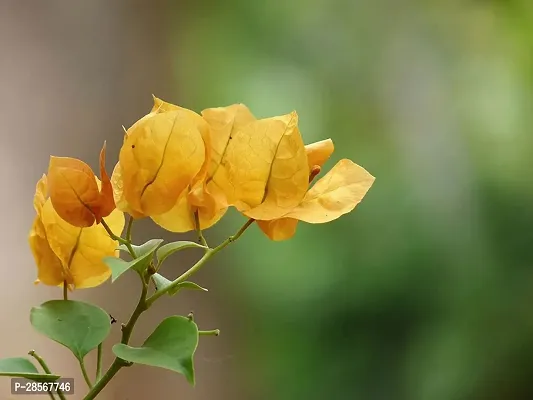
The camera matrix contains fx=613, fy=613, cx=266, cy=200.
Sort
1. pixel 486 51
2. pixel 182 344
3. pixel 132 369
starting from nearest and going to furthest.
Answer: pixel 182 344, pixel 132 369, pixel 486 51

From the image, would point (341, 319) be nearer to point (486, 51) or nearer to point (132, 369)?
point (132, 369)

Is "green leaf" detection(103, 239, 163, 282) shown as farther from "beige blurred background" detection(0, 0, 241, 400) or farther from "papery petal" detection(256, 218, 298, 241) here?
"beige blurred background" detection(0, 0, 241, 400)

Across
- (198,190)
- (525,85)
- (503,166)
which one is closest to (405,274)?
(503,166)

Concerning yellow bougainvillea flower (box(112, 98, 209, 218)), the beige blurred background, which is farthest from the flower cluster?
the beige blurred background

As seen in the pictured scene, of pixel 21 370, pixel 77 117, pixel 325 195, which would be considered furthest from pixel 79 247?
pixel 77 117

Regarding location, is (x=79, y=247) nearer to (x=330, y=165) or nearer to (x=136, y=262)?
(x=136, y=262)
